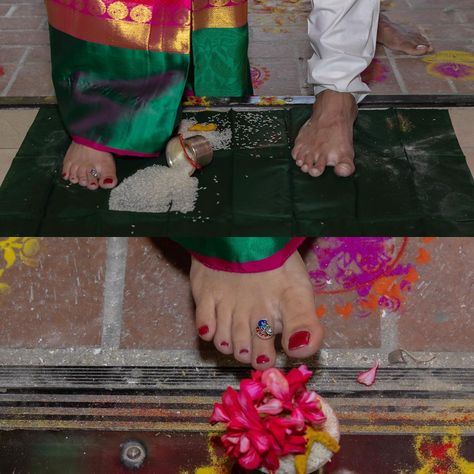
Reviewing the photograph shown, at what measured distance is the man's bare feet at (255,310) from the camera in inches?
44.0

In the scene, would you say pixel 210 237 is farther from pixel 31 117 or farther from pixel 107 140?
pixel 31 117

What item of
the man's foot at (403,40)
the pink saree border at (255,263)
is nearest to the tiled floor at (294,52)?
the man's foot at (403,40)

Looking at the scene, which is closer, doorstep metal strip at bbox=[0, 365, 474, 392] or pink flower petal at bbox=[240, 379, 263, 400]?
pink flower petal at bbox=[240, 379, 263, 400]

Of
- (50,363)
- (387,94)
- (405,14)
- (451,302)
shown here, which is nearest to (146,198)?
(50,363)

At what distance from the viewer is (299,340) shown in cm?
109

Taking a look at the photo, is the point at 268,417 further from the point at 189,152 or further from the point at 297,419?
the point at 189,152

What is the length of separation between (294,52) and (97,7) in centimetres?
83

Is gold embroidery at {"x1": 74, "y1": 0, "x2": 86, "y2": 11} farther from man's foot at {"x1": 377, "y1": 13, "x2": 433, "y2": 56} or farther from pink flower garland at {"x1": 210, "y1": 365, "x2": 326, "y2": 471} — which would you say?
man's foot at {"x1": 377, "y1": 13, "x2": 433, "y2": 56}

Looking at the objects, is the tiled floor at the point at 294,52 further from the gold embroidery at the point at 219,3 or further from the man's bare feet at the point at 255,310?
the man's bare feet at the point at 255,310

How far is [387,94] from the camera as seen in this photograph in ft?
5.68

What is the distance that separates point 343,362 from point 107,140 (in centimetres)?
54

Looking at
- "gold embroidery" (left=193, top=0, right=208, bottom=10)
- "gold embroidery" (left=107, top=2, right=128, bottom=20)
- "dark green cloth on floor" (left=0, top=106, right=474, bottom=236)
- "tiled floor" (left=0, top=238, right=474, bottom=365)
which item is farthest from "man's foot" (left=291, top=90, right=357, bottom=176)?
"gold embroidery" (left=107, top=2, right=128, bottom=20)

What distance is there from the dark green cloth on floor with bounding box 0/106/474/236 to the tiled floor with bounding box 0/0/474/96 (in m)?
0.31

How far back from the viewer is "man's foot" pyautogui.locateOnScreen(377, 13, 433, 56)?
6.42 feet
